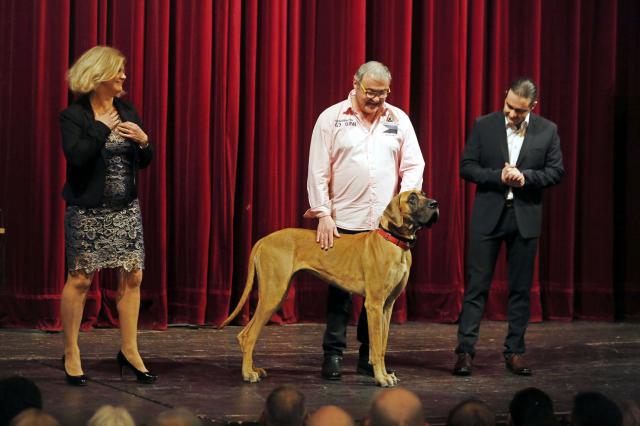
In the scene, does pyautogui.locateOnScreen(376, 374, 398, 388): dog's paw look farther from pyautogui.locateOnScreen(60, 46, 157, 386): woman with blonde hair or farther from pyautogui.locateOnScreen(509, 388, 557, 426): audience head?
pyautogui.locateOnScreen(509, 388, 557, 426): audience head

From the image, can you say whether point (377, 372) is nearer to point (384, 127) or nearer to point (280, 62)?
point (384, 127)

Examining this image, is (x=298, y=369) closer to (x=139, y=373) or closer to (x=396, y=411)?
(x=139, y=373)

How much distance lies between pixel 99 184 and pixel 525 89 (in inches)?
79.7

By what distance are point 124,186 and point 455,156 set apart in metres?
3.06

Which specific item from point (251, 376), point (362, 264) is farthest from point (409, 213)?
point (251, 376)

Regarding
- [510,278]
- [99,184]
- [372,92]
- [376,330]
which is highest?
[372,92]

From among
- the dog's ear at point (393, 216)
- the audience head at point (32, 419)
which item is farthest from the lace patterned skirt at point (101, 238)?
the audience head at point (32, 419)

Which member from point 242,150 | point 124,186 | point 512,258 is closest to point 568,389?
point 512,258

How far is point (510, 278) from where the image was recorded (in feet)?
16.2

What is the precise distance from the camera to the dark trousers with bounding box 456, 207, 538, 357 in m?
4.86

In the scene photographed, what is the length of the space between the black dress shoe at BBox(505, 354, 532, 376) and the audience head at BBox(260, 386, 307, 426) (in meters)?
2.67

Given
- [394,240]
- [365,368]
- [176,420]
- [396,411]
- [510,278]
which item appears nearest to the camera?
[176,420]

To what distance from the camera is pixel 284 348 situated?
5.48 meters

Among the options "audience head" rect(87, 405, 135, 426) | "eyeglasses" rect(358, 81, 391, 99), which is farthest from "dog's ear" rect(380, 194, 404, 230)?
"audience head" rect(87, 405, 135, 426)
